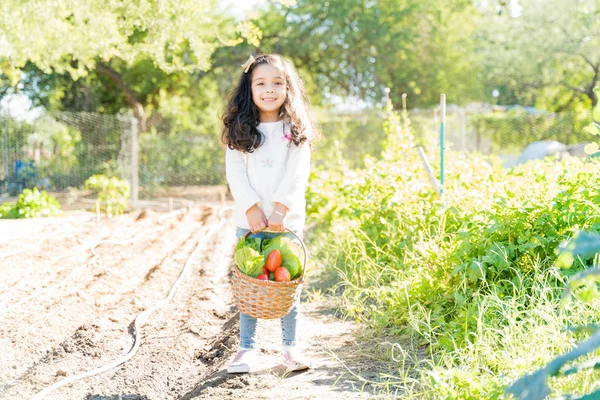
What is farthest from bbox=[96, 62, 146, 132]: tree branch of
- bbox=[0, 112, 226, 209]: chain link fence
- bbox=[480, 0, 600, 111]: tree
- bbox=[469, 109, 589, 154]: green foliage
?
bbox=[480, 0, 600, 111]: tree

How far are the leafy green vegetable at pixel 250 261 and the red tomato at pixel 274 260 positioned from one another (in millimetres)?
29

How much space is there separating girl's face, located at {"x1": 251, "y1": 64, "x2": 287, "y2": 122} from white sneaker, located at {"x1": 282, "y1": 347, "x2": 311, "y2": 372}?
1.23 m

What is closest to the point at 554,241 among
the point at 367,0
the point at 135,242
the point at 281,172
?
the point at 281,172

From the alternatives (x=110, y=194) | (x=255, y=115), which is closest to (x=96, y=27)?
(x=110, y=194)

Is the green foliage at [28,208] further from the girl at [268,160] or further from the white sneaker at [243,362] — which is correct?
the white sneaker at [243,362]

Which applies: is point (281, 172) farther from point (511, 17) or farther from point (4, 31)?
point (511, 17)

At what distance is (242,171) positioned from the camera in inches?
132

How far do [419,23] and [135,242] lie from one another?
13533mm

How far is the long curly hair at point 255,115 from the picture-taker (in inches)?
131

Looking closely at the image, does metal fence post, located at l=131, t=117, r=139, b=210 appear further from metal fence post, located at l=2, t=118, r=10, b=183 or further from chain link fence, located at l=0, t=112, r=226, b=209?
metal fence post, located at l=2, t=118, r=10, b=183

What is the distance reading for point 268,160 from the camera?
335 cm

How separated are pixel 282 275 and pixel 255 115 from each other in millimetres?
855

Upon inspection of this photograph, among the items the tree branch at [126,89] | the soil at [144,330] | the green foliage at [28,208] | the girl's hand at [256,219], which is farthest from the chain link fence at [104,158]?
the girl's hand at [256,219]

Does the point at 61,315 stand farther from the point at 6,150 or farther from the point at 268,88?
the point at 6,150
